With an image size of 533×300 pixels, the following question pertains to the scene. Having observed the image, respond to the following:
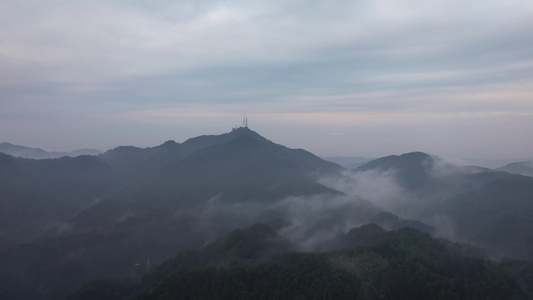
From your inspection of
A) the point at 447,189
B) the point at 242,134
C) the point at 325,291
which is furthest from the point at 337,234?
the point at 242,134

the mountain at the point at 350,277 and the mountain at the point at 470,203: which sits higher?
the mountain at the point at 350,277

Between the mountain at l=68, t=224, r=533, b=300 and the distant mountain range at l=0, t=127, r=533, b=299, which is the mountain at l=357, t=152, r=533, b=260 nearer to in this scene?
the distant mountain range at l=0, t=127, r=533, b=299

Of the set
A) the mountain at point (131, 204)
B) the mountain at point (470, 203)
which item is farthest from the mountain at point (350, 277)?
the mountain at point (131, 204)

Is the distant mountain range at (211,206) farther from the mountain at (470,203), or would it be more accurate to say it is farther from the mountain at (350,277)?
the mountain at (350,277)

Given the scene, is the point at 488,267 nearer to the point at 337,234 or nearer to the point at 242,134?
the point at 337,234

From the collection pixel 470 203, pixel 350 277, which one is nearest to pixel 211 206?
pixel 350 277

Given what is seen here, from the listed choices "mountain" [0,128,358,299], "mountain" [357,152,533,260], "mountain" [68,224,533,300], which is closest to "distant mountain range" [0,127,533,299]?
"mountain" [0,128,358,299]

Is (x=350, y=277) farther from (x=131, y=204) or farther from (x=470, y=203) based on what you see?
(x=470, y=203)

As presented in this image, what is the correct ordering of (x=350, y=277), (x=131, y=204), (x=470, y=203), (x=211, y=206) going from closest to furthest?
(x=350, y=277)
(x=131, y=204)
(x=211, y=206)
(x=470, y=203)
